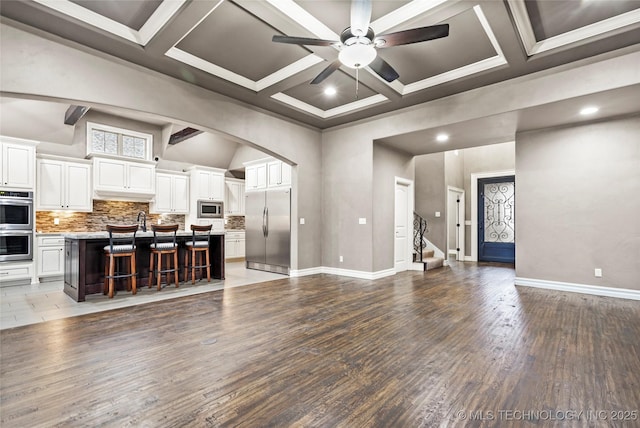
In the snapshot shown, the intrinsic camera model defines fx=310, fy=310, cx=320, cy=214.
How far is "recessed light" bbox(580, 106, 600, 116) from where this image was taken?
14.3ft

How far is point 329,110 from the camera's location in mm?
6023

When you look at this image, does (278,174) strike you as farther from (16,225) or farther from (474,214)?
(474,214)

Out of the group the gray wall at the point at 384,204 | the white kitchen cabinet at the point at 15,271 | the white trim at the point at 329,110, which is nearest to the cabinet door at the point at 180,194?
the white kitchen cabinet at the point at 15,271

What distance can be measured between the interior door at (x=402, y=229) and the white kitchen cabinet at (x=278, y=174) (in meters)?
2.45

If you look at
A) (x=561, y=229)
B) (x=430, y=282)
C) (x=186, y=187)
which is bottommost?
(x=430, y=282)

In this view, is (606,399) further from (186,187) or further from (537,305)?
(186,187)

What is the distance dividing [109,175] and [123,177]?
10.9 inches

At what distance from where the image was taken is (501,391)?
2021 mm

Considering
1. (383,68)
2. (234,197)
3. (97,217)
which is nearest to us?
(383,68)

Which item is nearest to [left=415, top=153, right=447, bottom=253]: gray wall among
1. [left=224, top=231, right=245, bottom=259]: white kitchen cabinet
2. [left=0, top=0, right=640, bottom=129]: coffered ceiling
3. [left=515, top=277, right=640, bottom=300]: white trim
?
[left=515, top=277, right=640, bottom=300]: white trim

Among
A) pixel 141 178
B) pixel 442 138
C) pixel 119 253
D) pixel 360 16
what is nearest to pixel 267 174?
pixel 141 178

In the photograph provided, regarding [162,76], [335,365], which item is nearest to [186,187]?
[162,76]

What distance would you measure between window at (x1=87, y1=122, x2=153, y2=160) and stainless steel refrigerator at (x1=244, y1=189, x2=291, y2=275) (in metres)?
2.89

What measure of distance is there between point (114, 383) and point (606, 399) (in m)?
3.18
